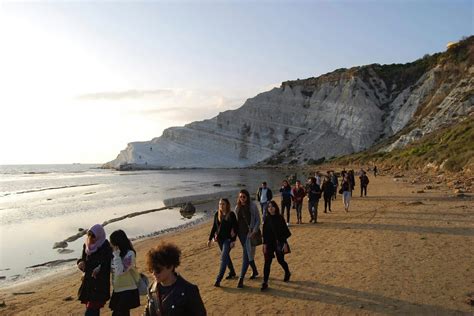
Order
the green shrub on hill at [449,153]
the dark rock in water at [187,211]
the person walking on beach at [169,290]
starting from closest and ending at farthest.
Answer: the person walking on beach at [169,290] → the dark rock in water at [187,211] → the green shrub on hill at [449,153]

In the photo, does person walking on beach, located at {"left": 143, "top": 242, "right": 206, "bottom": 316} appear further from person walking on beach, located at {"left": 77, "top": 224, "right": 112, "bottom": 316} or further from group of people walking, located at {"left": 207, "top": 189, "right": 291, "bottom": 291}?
group of people walking, located at {"left": 207, "top": 189, "right": 291, "bottom": 291}

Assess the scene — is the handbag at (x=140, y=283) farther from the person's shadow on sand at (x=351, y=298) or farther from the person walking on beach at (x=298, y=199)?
the person walking on beach at (x=298, y=199)

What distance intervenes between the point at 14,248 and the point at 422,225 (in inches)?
579

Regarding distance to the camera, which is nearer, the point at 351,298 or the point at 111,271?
the point at 111,271

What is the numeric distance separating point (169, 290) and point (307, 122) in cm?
10415

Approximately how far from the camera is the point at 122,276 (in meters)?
5.05

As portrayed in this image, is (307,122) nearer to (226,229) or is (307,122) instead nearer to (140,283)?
(226,229)

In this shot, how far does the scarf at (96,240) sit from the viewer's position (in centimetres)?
511

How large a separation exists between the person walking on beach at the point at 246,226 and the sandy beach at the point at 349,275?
1.57ft

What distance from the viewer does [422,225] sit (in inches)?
523

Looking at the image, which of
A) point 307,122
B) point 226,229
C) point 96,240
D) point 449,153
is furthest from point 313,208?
point 307,122

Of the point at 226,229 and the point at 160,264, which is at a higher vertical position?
the point at 160,264

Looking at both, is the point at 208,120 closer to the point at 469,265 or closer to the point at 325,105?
the point at 325,105

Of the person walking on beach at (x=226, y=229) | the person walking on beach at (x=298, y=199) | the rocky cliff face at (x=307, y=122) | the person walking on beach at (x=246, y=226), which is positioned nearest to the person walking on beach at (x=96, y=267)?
the person walking on beach at (x=226, y=229)
